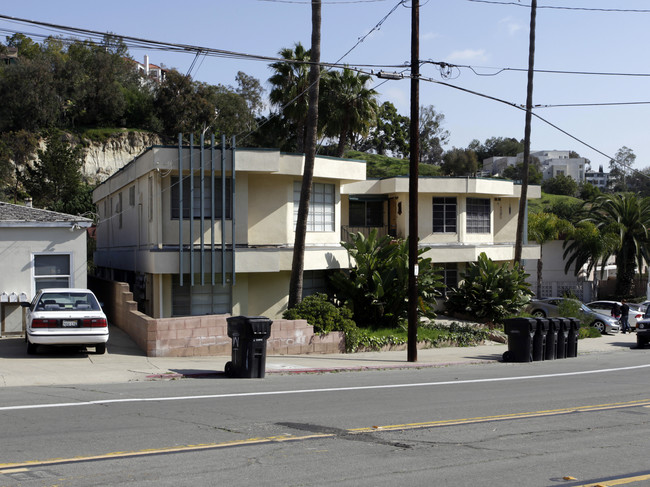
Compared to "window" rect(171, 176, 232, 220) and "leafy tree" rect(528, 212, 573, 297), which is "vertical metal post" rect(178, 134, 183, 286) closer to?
"window" rect(171, 176, 232, 220)

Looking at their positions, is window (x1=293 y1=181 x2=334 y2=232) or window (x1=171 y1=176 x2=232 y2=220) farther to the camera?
window (x1=293 y1=181 x2=334 y2=232)

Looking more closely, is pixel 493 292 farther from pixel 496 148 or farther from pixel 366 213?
pixel 496 148

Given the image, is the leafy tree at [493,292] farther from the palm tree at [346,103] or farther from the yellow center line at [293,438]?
the yellow center line at [293,438]

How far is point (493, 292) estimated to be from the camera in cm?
2730

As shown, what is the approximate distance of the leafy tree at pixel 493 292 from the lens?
27359 mm

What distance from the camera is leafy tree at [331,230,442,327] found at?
76.1 ft

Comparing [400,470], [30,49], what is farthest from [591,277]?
[30,49]

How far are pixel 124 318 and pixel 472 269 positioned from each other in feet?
45.7

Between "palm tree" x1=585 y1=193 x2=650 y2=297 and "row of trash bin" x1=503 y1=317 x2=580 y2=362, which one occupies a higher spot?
"palm tree" x1=585 y1=193 x2=650 y2=297

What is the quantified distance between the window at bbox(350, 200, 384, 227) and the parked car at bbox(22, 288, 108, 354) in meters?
15.8

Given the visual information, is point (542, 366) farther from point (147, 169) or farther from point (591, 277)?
point (591, 277)

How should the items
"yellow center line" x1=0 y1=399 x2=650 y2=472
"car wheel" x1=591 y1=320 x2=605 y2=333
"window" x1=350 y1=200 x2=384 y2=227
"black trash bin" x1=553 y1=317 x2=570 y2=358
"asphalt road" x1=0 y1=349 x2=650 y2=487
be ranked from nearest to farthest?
"asphalt road" x1=0 y1=349 x2=650 y2=487 → "yellow center line" x1=0 y1=399 x2=650 y2=472 → "black trash bin" x1=553 y1=317 x2=570 y2=358 → "window" x1=350 y1=200 x2=384 y2=227 → "car wheel" x1=591 y1=320 x2=605 y2=333

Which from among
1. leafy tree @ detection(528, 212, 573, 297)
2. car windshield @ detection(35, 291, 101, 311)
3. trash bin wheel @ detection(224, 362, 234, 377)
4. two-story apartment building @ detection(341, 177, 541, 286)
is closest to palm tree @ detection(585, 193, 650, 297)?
leafy tree @ detection(528, 212, 573, 297)

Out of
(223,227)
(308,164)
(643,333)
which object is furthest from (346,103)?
(643,333)
